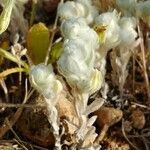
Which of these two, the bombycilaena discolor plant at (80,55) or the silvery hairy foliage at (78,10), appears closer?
the bombycilaena discolor plant at (80,55)

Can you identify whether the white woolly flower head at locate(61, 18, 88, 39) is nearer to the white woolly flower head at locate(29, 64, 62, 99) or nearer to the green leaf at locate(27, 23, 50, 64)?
the white woolly flower head at locate(29, 64, 62, 99)

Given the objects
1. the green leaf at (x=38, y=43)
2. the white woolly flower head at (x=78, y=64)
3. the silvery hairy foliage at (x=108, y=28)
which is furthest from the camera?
the green leaf at (x=38, y=43)

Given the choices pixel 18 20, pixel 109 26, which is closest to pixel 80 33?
pixel 109 26

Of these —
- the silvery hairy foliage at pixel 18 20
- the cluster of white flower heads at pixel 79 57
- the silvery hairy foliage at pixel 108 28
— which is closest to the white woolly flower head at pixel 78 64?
the cluster of white flower heads at pixel 79 57

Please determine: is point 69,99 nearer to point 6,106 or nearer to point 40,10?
point 6,106

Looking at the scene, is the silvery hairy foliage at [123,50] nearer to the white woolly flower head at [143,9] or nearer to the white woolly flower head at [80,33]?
the white woolly flower head at [143,9]

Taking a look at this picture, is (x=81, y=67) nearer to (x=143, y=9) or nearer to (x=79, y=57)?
(x=79, y=57)
